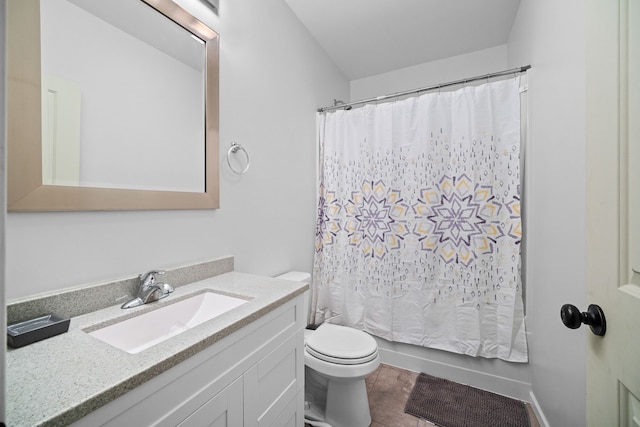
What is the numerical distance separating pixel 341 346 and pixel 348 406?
1.02 feet

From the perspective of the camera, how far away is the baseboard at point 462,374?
174 cm

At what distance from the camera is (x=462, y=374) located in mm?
1894

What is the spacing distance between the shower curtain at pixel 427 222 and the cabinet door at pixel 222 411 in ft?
4.68

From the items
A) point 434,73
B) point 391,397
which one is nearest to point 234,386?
point 391,397

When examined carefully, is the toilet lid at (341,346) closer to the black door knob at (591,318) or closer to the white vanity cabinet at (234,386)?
the white vanity cabinet at (234,386)

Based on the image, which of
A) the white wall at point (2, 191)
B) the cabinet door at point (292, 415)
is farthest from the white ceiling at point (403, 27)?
the cabinet door at point (292, 415)

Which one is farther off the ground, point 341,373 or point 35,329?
point 35,329

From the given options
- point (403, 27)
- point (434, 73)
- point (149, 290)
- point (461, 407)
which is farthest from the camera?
point (434, 73)

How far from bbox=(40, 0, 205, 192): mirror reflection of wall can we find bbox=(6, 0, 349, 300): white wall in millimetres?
145

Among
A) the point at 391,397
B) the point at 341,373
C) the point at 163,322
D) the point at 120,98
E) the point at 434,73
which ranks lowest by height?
the point at 391,397

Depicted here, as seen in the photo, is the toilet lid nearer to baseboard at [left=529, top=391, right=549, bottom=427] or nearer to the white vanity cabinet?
the white vanity cabinet

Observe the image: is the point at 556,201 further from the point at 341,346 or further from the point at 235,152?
the point at 235,152

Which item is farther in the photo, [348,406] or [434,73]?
[434,73]

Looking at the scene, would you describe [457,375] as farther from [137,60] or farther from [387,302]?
[137,60]
